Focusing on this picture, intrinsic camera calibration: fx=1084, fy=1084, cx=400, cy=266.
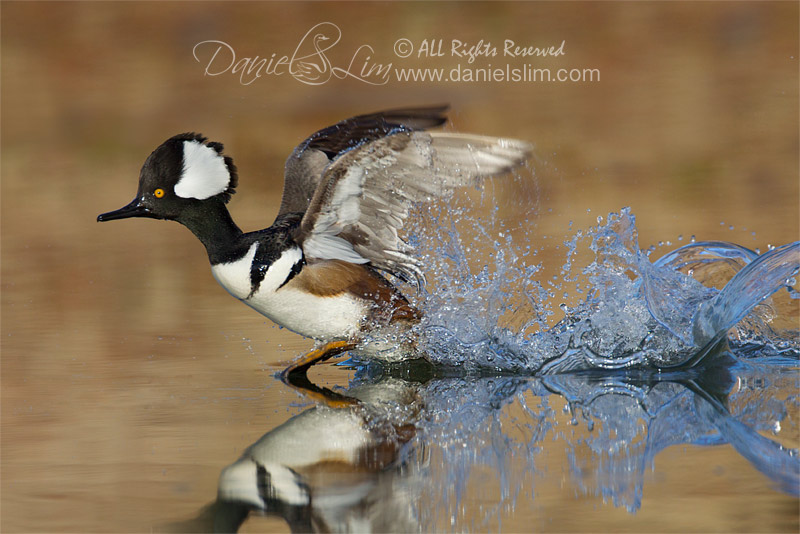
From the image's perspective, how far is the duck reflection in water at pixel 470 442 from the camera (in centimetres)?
317

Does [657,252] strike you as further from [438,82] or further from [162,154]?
[438,82]

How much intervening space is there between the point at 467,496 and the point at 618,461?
597mm

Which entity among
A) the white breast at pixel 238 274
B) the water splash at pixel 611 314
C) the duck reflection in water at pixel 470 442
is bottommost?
the duck reflection in water at pixel 470 442

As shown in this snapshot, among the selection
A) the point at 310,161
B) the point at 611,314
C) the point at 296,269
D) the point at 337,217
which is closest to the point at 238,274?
the point at 296,269

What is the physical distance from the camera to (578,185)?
9469 mm

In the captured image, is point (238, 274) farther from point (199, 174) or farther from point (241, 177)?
point (241, 177)

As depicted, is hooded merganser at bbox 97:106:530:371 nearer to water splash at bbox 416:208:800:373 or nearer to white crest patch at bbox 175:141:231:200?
white crest patch at bbox 175:141:231:200

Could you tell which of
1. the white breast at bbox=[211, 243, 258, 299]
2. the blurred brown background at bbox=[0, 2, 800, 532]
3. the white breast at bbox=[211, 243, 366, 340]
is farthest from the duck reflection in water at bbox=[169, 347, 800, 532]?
the white breast at bbox=[211, 243, 258, 299]

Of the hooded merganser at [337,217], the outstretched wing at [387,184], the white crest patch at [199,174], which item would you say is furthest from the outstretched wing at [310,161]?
the outstretched wing at [387,184]

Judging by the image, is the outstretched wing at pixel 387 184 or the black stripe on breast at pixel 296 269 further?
the black stripe on breast at pixel 296 269

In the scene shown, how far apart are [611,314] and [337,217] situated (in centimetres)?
136

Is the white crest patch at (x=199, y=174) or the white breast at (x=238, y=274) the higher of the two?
the white crest patch at (x=199, y=174)

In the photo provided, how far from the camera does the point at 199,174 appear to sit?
5.09 metres

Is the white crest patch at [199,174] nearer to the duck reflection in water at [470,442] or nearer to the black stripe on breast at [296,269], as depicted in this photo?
the black stripe on breast at [296,269]
